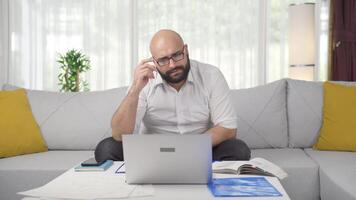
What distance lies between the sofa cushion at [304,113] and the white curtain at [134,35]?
2155 mm

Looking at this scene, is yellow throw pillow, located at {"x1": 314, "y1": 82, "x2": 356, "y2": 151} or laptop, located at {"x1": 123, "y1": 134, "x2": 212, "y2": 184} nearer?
laptop, located at {"x1": 123, "y1": 134, "x2": 212, "y2": 184}

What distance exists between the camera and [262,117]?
282 cm

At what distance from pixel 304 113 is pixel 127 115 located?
1.16 m

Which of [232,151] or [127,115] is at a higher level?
[127,115]

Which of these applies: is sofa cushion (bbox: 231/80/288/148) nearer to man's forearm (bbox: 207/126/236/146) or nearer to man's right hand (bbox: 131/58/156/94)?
man's forearm (bbox: 207/126/236/146)

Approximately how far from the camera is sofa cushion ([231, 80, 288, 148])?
2799 mm

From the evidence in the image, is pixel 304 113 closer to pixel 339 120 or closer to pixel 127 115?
pixel 339 120

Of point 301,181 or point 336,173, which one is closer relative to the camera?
point 336,173

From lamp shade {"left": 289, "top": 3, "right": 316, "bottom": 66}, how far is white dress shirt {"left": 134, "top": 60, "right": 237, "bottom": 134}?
1670mm

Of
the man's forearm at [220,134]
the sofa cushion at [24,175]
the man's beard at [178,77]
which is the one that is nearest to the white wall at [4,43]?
the sofa cushion at [24,175]

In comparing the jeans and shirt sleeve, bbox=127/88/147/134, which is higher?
shirt sleeve, bbox=127/88/147/134

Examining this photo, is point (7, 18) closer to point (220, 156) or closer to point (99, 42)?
point (99, 42)

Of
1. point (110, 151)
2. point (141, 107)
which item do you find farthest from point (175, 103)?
point (110, 151)

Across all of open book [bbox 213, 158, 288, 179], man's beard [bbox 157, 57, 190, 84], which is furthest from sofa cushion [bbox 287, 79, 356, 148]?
open book [bbox 213, 158, 288, 179]
